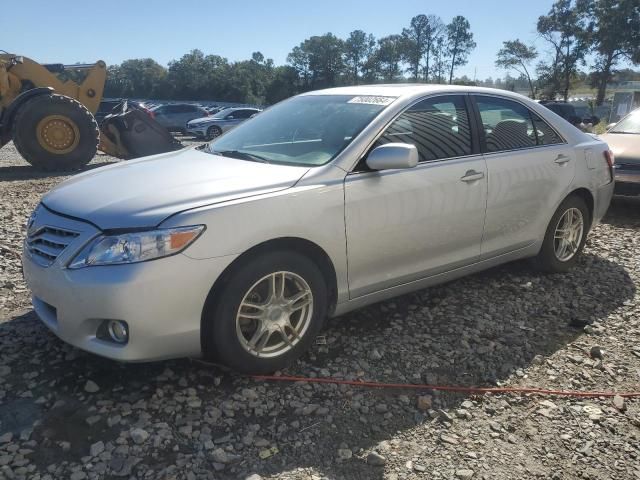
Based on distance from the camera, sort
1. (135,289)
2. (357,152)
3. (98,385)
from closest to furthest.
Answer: (135,289) → (98,385) → (357,152)

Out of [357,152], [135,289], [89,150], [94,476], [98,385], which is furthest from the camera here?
[89,150]

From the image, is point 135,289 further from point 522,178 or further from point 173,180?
point 522,178

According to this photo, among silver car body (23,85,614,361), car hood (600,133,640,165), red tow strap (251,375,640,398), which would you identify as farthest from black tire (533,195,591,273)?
car hood (600,133,640,165)

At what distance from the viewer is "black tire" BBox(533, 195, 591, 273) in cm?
461

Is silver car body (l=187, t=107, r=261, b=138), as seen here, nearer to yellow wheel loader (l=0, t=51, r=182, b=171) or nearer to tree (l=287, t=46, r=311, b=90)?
yellow wheel loader (l=0, t=51, r=182, b=171)

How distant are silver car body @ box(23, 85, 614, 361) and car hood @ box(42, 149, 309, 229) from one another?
0.01m

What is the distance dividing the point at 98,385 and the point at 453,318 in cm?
241

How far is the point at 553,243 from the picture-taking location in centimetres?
467

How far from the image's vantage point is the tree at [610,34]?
49938 millimetres

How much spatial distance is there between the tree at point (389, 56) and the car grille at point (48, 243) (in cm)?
8138

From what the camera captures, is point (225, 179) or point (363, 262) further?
point (363, 262)

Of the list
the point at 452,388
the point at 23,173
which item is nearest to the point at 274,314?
the point at 452,388

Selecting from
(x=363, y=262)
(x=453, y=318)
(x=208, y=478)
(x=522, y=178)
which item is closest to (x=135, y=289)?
(x=208, y=478)

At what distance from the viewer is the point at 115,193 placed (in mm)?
2963
